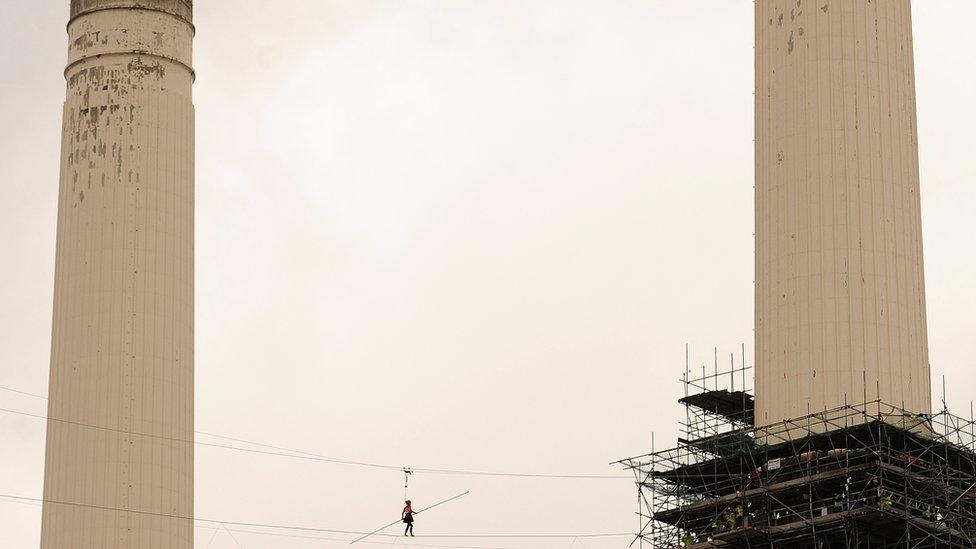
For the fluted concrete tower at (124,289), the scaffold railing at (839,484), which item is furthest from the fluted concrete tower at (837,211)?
the fluted concrete tower at (124,289)

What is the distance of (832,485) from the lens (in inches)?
4215

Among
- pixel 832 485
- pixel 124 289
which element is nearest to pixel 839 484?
pixel 832 485

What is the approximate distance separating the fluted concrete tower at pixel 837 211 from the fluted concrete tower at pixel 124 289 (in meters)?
30.4

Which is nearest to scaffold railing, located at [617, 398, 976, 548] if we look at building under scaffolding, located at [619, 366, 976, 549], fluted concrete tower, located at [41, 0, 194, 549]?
building under scaffolding, located at [619, 366, 976, 549]

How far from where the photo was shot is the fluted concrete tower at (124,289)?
11769 cm

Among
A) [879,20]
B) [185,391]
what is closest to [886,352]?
[879,20]

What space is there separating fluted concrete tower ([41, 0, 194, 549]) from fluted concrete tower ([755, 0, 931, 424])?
99.8ft

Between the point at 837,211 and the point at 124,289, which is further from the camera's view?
the point at 124,289

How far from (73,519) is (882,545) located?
40.2 m

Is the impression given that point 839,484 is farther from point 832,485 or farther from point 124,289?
point 124,289

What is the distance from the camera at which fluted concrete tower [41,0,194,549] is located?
117688mm

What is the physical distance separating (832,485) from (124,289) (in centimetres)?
3854

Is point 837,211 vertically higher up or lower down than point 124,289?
higher up

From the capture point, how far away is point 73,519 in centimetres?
11700
